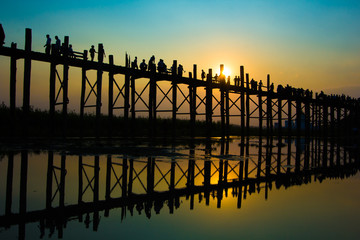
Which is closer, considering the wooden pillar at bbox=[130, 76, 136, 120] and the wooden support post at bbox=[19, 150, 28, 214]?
the wooden support post at bbox=[19, 150, 28, 214]

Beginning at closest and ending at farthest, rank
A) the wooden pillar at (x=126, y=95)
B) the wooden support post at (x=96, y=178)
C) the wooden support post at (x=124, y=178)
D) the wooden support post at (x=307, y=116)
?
the wooden support post at (x=96, y=178), the wooden support post at (x=124, y=178), the wooden pillar at (x=126, y=95), the wooden support post at (x=307, y=116)

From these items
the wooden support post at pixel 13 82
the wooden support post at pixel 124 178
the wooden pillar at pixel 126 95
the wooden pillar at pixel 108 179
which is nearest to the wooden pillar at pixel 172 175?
the wooden support post at pixel 124 178

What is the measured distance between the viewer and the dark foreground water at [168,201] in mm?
3531

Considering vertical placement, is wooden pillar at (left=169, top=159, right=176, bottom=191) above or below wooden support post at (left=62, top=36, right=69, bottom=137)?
below

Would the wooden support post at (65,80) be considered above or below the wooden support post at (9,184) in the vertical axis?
above

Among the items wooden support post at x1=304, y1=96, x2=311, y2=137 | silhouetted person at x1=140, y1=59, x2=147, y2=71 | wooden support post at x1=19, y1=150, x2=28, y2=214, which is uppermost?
silhouetted person at x1=140, y1=59, x2=147, y2=71

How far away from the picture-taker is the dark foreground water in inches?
139

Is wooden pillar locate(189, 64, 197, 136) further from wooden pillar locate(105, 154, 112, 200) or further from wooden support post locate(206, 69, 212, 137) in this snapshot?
wooden pillar locate(105, 154, 112, 200)

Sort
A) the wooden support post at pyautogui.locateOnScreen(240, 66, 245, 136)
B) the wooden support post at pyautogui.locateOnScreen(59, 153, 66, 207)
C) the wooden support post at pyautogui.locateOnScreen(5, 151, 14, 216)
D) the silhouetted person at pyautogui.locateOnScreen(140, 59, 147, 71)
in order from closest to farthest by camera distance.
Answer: the wooden support post at pyautogui.locateOnScreen(5, 151, 14, 216)
the wooden support post at pyautogui.locateOnScreen(59, 153, 66, 207)
the silhouetted person at pyautogui.locateOnScreen(140, 59, 147, 71)
the wooden support post at pyautogui.locateOnScreen(240, 66, 245, 136)

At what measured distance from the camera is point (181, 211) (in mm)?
4371

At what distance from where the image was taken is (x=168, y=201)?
194 inches

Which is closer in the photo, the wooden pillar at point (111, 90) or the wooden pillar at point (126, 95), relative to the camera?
the wooden pillar at point (111, 90)

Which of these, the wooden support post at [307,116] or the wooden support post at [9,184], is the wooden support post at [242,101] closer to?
the wooden support post at [307,116]

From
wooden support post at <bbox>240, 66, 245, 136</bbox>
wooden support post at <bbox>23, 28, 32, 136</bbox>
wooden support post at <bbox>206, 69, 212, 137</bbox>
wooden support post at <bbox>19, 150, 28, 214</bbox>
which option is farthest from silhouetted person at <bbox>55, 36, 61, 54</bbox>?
wooden support post at <bbox>240, 66, 245, 136</bbox>
